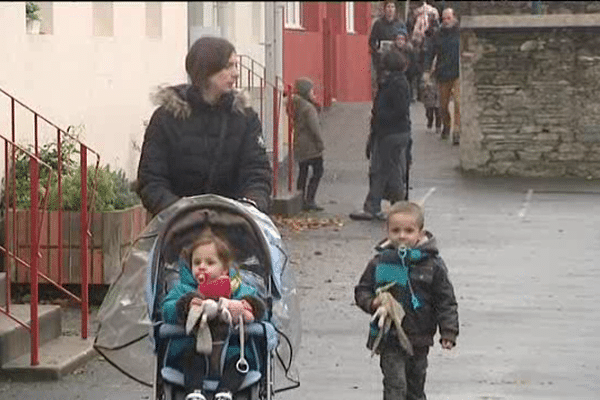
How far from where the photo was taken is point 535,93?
998 inches

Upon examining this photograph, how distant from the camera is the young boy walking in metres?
8.73

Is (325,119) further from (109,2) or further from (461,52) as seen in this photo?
(109,2)

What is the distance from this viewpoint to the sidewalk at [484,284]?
424 inches

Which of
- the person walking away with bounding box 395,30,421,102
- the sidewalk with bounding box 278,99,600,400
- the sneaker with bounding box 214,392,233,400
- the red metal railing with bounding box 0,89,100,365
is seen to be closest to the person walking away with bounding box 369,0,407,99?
the person walking away with bounding box 395,30,421,102

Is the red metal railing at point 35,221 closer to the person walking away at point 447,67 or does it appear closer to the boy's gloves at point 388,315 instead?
the boy's gloves at point 388,315

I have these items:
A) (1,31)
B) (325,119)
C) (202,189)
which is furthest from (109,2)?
(325,119)

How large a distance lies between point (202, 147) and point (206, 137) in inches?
1.9

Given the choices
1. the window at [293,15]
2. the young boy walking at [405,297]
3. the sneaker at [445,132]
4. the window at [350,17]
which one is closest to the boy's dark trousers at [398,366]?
the young boy walking at [405,297]

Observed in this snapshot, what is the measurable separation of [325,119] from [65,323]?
19.2m

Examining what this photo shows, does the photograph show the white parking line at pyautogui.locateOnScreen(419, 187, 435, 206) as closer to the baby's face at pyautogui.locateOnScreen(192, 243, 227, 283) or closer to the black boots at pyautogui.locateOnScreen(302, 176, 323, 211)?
the black boots at pyautogui.locateOnScreen(302, 176, 323, 211)

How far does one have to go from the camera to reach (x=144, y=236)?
8328mm

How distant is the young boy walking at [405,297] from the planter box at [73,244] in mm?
4416

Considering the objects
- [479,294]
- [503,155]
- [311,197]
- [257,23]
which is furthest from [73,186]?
[503,155]

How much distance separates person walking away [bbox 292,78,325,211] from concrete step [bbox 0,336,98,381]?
9.42m
